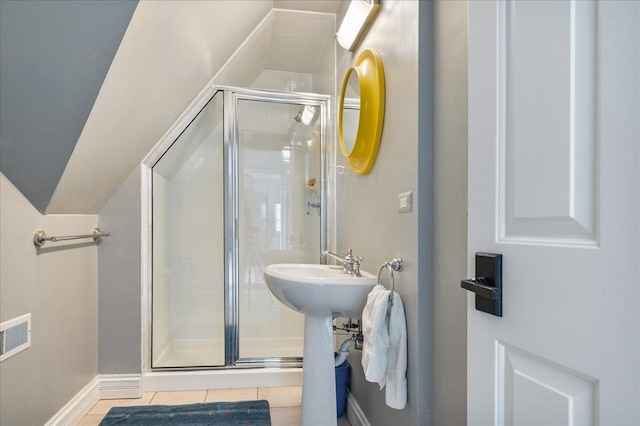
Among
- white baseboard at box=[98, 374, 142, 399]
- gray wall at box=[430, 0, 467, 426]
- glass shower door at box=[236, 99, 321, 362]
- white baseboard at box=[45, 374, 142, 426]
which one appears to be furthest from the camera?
glass shower door at box=[236, 99, 321, 362]

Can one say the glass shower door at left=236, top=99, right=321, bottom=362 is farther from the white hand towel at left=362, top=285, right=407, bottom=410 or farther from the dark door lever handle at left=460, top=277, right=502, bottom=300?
the dark door lever handle at left=460, top=277, right=502, bottom=300

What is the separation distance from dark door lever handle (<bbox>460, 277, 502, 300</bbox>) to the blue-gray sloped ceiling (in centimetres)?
123

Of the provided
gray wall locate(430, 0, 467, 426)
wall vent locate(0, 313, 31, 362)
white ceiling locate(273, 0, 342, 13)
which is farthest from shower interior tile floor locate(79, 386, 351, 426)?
white ceiling locate(273, 0, 342, 13)

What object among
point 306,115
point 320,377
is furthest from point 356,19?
point 320,377

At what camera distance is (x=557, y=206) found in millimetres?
539

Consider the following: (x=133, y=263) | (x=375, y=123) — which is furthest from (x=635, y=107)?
(x=133, y=263)

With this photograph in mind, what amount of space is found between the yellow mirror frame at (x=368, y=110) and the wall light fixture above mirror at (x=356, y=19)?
0.15 metres

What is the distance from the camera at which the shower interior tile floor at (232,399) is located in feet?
6.34

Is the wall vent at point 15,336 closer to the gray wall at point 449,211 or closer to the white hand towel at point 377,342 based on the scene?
the white hand towel at point 377,342

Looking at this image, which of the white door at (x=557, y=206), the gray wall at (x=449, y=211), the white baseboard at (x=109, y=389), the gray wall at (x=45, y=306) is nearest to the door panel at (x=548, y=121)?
the white door at (x=557, y=206)

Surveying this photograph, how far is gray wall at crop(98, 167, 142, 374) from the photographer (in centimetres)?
217

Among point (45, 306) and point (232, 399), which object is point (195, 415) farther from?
point (45, 306)

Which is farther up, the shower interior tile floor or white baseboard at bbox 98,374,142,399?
white baseboard at bbox 98,374,142,399

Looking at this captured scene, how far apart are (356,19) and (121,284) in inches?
79.8
